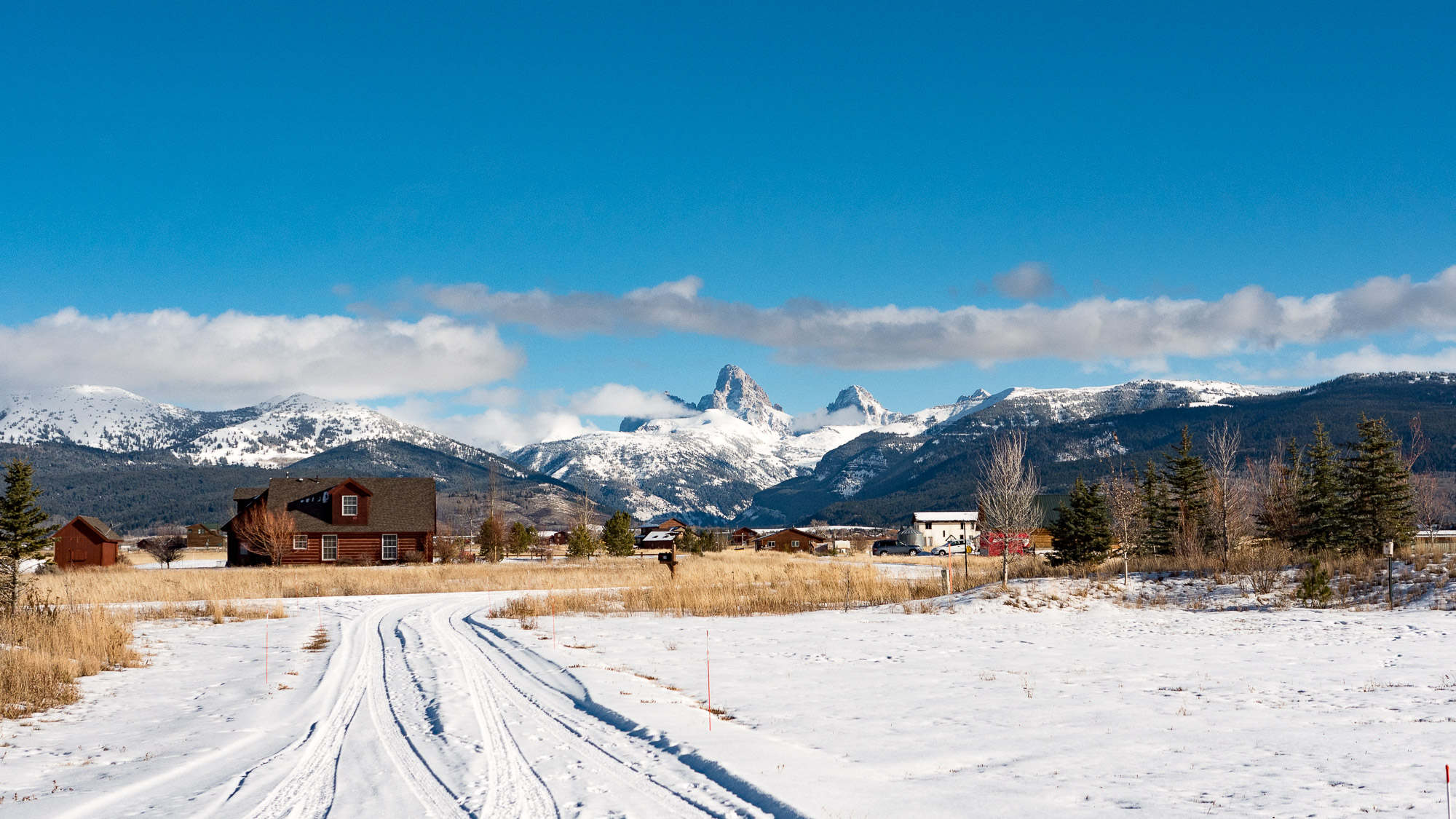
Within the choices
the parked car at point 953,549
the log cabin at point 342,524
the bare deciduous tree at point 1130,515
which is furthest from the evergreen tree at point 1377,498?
the parked car at point 953,549

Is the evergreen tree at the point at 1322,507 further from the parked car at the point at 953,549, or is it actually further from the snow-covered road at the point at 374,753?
the parked car at the point at 953,549

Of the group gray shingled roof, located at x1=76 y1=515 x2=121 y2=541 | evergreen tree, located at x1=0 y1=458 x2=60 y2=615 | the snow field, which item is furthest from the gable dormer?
the snow field

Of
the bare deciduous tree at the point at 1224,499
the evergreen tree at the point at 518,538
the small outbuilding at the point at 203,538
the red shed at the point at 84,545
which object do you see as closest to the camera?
the bare deciduous tree at the point at 1224,499

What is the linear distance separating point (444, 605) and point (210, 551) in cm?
8408

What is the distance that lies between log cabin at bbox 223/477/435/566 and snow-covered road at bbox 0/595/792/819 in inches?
1980

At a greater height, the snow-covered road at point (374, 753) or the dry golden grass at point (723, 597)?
the snow-covered road at point (374, 753)

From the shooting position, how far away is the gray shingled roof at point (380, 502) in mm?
66438

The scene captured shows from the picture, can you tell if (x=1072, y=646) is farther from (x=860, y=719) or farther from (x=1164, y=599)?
(x=1164, y=599)

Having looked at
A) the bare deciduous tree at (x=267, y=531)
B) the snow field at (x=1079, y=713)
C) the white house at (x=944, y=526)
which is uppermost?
the bare deciduous tree at (x=267, y=531)

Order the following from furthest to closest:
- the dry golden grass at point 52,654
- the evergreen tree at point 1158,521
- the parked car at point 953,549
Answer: the parked car at point 953,549 → the evergreen tree at point 1158,521 → the dry golden grass at point 52,654

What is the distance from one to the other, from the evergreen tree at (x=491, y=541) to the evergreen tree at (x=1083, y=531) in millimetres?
41305

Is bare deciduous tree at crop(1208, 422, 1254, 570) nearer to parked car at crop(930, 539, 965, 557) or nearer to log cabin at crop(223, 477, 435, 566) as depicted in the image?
log cabin at crop(223, 477, 435, 566)

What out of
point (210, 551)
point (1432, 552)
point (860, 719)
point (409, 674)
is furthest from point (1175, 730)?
point (210, 551)

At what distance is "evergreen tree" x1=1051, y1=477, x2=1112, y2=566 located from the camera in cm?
4359
